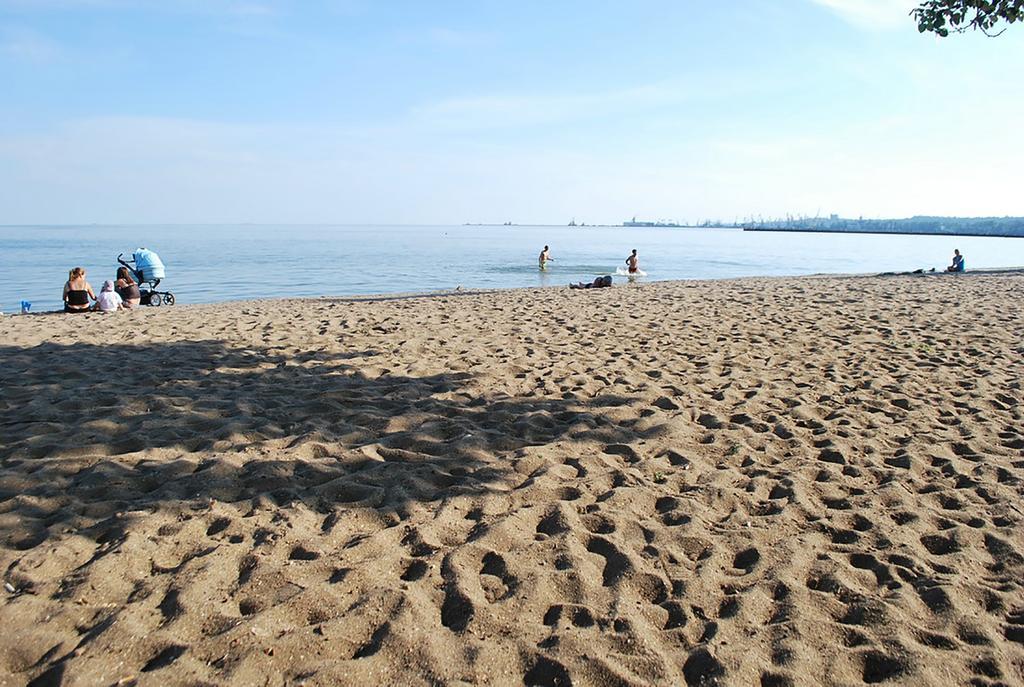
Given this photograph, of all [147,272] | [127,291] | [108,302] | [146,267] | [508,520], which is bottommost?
[508,520]

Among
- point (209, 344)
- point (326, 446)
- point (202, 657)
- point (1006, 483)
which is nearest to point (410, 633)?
point (202, 657)

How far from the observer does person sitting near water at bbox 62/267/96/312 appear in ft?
41.0

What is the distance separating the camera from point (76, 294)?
12539 mm

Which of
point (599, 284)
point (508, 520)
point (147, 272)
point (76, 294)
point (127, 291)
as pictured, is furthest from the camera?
point (599, 284)

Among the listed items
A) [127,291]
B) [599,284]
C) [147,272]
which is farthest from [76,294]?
[599,284]

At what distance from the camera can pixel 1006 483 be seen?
4.11 m

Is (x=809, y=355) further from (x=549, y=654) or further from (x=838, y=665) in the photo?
(x=549, y=654)

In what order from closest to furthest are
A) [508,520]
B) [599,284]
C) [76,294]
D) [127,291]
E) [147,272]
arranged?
[508,520] < [76,294] < [127,291] < [147,272] < [599,284]

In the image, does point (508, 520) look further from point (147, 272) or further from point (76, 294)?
point (147, 272)

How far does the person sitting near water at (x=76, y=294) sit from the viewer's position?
1248 cm

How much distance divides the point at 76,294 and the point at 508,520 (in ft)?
41.6

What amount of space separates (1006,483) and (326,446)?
180 inches

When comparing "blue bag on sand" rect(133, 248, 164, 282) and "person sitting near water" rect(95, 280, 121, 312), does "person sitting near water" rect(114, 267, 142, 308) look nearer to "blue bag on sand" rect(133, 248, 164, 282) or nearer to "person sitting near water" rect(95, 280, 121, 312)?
"person sitting near water" rect(95, 280, 121, 312)

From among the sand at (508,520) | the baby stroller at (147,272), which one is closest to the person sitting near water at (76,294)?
the baby stroller at (147,272)
